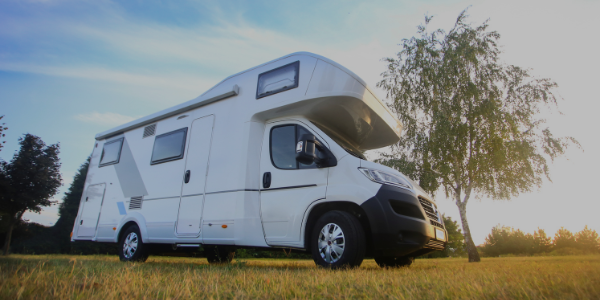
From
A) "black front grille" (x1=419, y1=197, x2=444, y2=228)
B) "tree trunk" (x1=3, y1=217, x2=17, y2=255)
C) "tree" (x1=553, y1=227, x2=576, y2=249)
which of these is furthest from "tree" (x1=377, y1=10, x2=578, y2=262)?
"tree trunk" (x1=3, y1=217, x2=17, y2=255)

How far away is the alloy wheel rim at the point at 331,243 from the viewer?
425 centimetres

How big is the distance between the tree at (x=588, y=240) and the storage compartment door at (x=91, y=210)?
8672mm

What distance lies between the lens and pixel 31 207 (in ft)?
83.8

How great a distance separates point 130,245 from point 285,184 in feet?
12.6

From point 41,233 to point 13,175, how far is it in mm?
5408

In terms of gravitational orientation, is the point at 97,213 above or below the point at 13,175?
below

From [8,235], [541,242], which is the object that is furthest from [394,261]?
[8,235]

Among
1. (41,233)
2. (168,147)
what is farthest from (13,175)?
(168,147)

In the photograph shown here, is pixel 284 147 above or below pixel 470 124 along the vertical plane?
below

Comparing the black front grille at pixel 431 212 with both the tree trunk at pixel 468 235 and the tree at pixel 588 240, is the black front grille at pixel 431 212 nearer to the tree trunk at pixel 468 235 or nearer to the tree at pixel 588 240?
the tree at pixel 588 240

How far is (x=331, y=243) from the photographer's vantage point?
14.2 ft

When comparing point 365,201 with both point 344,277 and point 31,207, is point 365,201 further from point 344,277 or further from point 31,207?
point 31,207

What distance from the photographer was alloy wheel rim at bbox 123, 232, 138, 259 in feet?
21.5

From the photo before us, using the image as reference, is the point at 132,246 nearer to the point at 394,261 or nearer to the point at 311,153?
the point at 311,153
